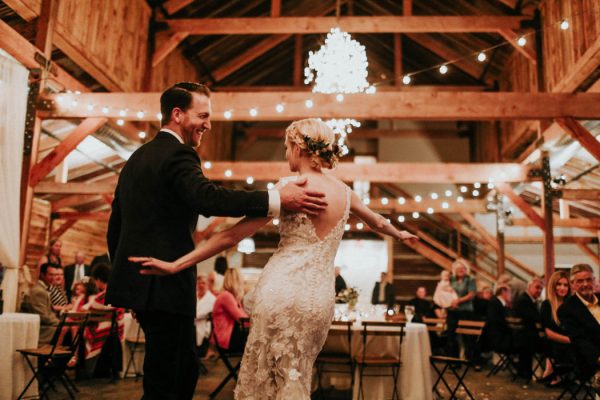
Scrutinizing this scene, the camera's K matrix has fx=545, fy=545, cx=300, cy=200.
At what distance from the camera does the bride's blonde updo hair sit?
2.13 m

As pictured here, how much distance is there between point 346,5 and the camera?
44.0 feet

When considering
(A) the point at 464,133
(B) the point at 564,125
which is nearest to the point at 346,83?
(B) the point at 564,125

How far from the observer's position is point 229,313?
18.0ft


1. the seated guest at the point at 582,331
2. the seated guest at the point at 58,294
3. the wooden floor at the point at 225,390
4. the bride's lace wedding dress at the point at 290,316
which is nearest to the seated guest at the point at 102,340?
the wooden floor at the point at 225,390

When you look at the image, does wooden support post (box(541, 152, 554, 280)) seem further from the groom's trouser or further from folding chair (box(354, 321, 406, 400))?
the groom's trouser

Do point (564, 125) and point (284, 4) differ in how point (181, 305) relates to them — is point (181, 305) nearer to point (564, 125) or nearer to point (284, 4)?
point (564, 125)

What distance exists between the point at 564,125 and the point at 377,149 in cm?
942

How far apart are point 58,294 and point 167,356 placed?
5.18 meters

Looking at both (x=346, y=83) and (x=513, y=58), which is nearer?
(x=346, y=83)

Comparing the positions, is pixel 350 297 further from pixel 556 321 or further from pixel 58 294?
pixel 58 294

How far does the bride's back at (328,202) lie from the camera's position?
212 centimetres

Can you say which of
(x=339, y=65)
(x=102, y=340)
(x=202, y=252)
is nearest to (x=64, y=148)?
(x=102, y=340)

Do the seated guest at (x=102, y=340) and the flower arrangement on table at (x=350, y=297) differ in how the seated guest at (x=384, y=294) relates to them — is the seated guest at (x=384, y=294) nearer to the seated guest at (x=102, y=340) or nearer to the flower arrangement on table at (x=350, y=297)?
the flower arrangement on table at (x=350, y=297)

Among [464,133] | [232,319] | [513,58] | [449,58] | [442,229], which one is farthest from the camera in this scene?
[464,133]
